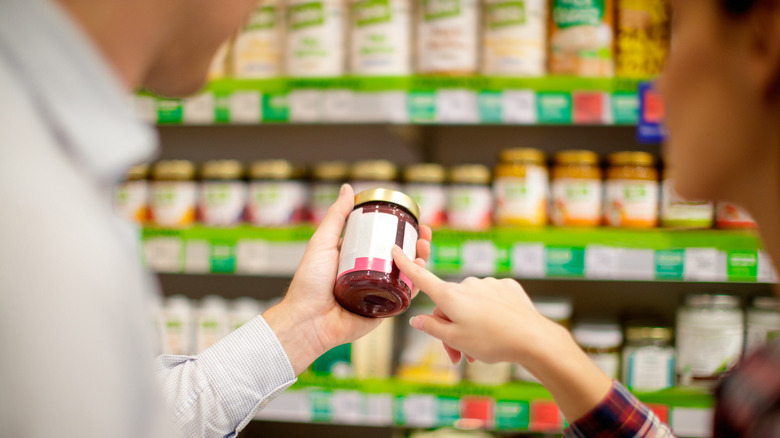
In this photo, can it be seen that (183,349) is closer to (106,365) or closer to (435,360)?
(435,360)

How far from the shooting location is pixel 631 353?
1.56 metres

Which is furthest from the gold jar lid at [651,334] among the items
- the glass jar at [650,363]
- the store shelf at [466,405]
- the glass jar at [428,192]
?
the glass jar at [428,192]

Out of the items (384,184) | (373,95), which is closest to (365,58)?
(373,95)

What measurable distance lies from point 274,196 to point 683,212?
115 cm

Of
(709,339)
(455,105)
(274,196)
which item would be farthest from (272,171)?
(709,339)

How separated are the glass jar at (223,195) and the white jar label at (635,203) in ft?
3.59

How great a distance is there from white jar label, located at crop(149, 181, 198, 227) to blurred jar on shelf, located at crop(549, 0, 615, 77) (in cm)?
114

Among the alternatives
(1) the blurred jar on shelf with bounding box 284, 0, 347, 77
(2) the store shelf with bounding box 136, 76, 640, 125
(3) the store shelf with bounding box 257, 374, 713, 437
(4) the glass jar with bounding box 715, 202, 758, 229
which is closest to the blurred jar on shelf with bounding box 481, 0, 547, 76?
(2) the store shelf with bounding box 136, 76, 640, 125

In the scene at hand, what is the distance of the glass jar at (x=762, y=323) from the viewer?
1507mm

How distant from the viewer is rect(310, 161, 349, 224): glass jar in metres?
1.66

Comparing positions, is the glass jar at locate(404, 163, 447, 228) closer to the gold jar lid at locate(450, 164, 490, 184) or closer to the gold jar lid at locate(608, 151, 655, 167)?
the gold jar lid at locate(450, 164, 490, 184)

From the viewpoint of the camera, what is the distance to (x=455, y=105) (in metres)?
1.46

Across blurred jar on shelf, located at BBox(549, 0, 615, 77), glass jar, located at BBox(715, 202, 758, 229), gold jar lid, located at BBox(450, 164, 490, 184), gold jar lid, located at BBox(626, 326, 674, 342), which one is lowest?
gold jar lid, located at BBox(626, 326, 674, 342)

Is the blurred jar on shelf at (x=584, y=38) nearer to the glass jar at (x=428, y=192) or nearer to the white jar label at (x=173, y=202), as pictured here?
the glass jar at (x=428, y=192)
